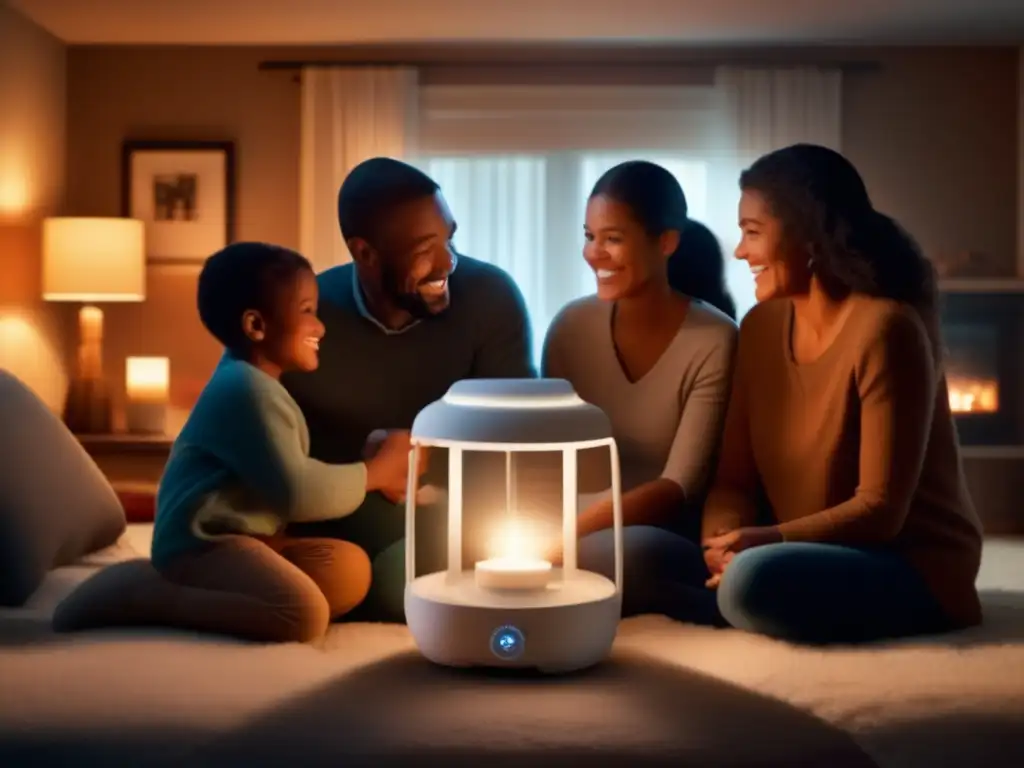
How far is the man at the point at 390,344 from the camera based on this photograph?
158cm

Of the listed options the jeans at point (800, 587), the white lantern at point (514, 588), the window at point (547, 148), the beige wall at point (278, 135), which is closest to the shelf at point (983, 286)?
the beige wall at point (278, 135)

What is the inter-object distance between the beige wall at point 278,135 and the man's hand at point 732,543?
3.27m

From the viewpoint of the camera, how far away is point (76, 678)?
4.20ft

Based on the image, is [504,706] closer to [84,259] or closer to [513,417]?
[513,417]

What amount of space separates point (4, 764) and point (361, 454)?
62cm

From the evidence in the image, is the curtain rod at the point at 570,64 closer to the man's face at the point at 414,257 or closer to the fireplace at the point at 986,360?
the fireplace at the point at 986,360

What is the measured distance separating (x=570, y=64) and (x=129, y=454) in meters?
2.20

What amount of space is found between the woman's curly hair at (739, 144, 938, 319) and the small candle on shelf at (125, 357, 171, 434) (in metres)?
2.78

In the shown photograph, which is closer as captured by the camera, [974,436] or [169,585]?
[169,585]

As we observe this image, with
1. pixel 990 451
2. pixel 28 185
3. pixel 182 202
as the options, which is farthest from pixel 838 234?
pixel 182 202

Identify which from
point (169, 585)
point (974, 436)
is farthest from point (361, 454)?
point (974, 436)

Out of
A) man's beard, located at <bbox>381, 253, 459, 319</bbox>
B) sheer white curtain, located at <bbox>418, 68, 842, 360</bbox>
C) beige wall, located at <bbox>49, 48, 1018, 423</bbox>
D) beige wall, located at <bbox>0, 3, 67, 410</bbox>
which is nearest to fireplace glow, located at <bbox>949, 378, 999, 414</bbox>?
beige wall, located at <bbox>49, 48, 1018, 423</bbox>

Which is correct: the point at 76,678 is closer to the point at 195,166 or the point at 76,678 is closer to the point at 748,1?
the point at 748,1

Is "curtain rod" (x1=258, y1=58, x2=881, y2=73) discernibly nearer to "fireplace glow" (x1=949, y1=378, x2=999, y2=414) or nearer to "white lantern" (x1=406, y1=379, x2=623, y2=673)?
"fireplace glow" (x1=949, y1=378, x2=999, y2=414)
